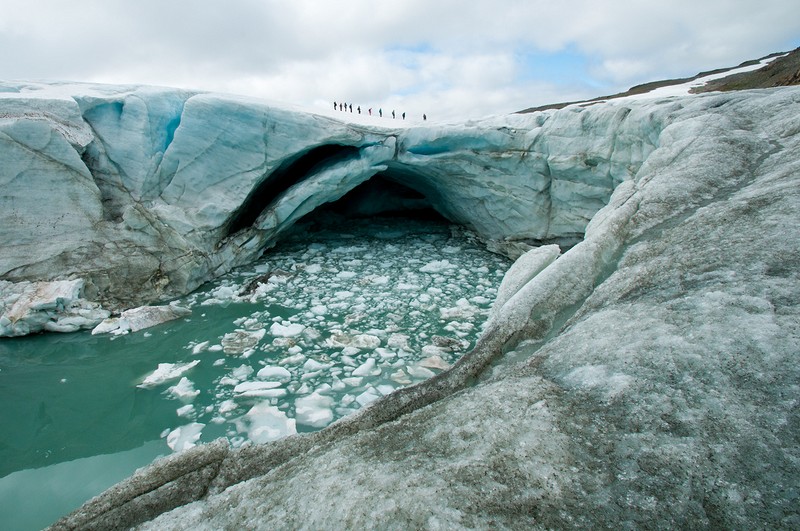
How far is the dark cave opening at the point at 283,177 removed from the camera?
7918 millimetres

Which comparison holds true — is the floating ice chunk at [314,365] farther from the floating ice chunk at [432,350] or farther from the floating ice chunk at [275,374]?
the floating ice chunk at [432,350]

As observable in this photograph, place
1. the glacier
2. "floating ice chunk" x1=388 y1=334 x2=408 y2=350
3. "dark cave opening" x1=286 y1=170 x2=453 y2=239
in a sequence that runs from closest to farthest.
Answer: the glacier, "floating ice chunk" x1=388 y1=334 x2=408 y2=350, "dark cave opening" x1=286 y1=170 x2=453 y2=239

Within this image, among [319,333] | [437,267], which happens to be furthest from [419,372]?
[437,267]

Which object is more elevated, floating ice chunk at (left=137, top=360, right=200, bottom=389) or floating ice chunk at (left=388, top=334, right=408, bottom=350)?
floating ice chunk at (left=388, top=334, right=408, bottom=350)

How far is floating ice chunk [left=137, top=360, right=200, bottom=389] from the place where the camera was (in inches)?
172

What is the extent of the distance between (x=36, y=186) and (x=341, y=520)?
6.94 m

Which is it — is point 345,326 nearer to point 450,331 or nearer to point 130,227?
point 450,331

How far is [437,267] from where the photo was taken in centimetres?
770

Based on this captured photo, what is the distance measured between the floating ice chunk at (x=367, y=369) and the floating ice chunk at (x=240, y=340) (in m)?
1.44

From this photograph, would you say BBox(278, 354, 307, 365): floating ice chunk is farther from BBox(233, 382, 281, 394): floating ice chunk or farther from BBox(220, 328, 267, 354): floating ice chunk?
BBox(220, 328, 267, 354): floating ice chunk

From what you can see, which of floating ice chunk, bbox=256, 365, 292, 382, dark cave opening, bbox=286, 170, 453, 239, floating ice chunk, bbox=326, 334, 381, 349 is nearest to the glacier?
floating ice chunk, bbox=256, 365, 292, 382

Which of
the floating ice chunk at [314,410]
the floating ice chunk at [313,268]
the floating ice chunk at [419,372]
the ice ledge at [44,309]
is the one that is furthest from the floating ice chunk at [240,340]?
the floating ice chunk at [313,268]

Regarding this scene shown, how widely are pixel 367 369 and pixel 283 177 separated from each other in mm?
5635

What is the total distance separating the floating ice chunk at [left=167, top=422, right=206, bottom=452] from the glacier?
0.06 m
